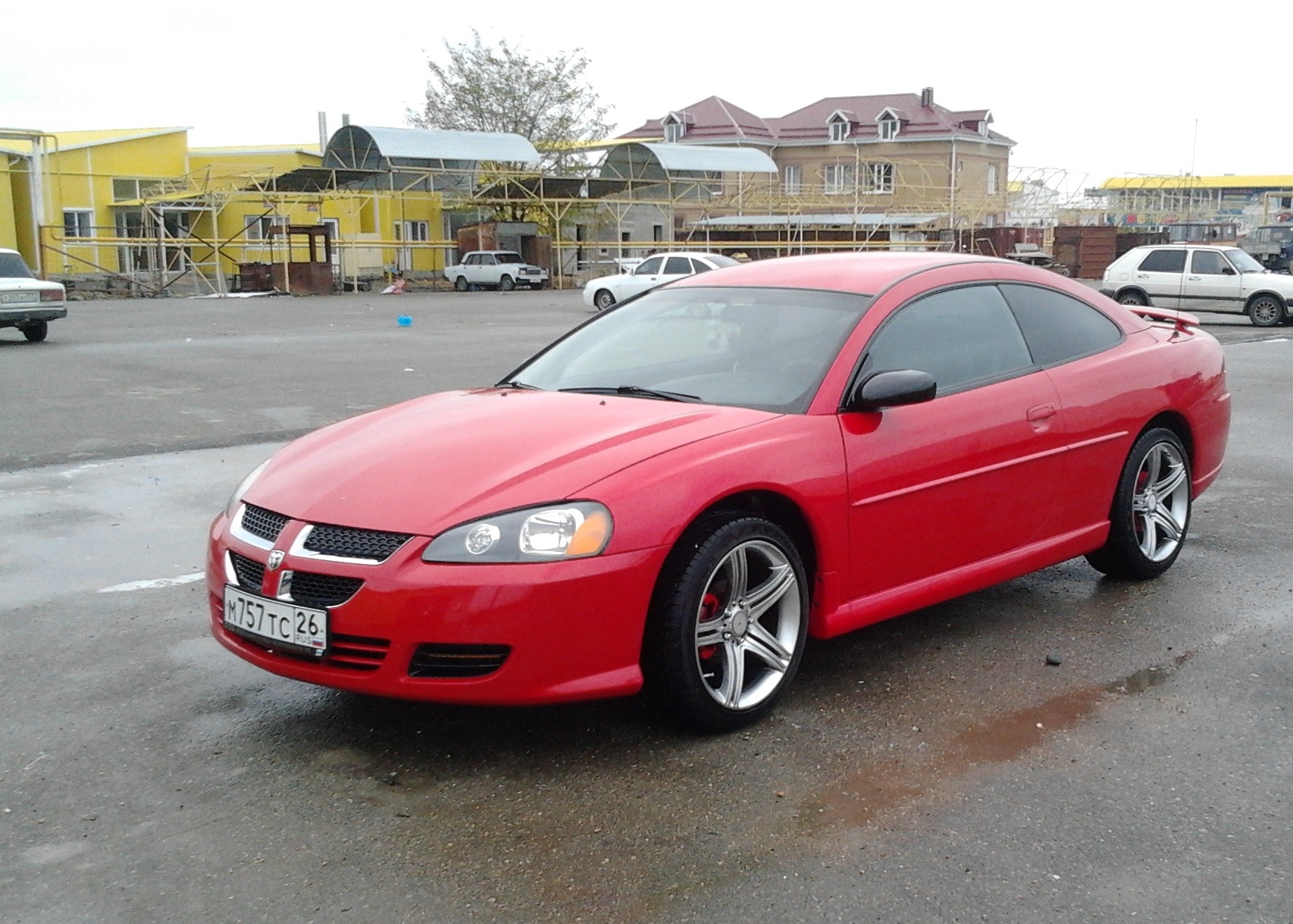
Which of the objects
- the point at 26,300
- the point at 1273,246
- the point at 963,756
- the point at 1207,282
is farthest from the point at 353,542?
the point at 1273,246

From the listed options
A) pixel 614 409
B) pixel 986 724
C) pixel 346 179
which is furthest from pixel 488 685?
pixel 346 179

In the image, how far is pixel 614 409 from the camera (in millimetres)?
4227

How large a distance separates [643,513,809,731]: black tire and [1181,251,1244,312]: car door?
78.2 feet

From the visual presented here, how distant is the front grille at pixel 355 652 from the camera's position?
346cm

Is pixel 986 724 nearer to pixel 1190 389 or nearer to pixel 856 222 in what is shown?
pixel 1190 389

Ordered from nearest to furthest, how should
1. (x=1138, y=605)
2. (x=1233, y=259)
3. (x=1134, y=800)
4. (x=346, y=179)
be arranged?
(x=1134, y=800), (x=1138, y=605), (x=1233, y=259), (x=346, y=179)

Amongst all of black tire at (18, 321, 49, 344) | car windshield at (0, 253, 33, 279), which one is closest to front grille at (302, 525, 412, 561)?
black tire at (18, 321, 49, 344)

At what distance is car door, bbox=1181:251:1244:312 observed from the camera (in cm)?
2503

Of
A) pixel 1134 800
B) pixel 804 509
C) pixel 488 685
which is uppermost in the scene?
pixel 804 509

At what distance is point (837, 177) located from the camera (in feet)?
225

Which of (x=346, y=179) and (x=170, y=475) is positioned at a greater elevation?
(x=346, y=179)

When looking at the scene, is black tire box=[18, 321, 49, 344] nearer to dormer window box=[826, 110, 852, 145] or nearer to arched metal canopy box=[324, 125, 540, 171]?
arched metal canopy box=[324, 125, 540, 171]

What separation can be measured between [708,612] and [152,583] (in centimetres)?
308

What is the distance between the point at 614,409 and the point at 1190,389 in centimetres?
295
